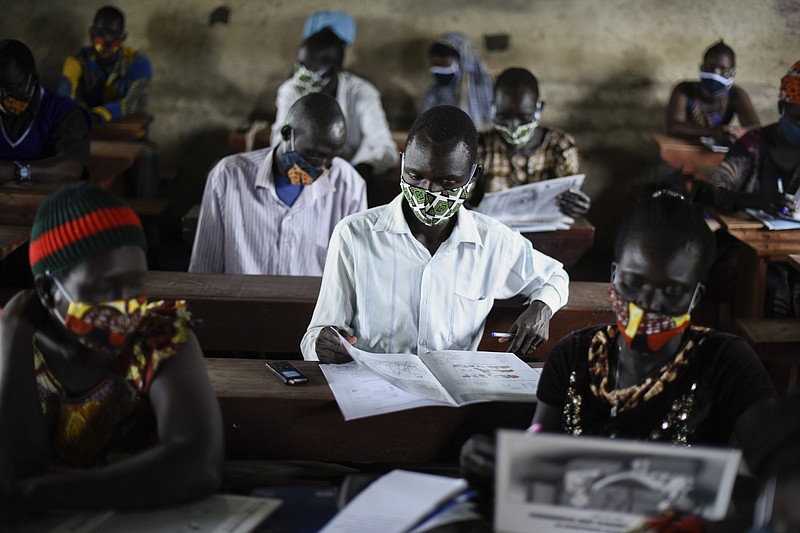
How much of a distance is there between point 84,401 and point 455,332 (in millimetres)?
1111

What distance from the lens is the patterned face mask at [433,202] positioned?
242 cm

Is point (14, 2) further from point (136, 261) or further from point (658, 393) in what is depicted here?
point (658, 393)

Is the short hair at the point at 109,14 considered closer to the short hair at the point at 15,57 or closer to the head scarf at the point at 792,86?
the short hair at the point at 15,57

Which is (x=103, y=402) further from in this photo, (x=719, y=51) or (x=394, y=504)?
(x=719, y=51)

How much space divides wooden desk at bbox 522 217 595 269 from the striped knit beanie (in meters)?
2.45

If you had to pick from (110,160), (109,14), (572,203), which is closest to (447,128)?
(572,203)

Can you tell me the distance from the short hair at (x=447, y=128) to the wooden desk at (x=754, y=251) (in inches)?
69.6

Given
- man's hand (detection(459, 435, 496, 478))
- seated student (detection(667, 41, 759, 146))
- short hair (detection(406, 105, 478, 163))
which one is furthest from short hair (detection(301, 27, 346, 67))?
man's hand (detection(459, 435, 496, 478))

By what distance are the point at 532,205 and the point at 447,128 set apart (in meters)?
1.51

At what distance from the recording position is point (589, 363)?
6.02 feet

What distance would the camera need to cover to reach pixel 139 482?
1534 mm

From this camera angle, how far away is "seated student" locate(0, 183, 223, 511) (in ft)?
5.08

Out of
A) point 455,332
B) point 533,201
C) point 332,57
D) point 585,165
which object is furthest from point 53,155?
point 585,165

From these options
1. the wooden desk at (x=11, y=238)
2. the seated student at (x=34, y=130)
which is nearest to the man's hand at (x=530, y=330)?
the wooden desk at (x=11, y=238)
